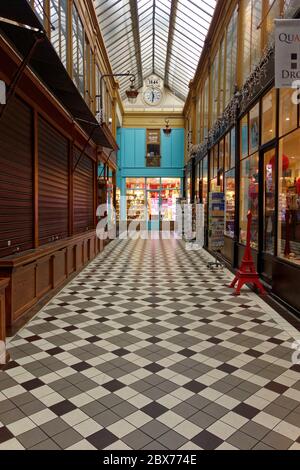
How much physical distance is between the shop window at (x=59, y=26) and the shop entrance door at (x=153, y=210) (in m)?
15.0

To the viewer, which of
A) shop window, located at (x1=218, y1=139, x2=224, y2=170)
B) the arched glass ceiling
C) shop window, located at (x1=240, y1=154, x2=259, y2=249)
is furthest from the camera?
the arched glass ceiling

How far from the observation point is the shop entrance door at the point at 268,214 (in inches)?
258

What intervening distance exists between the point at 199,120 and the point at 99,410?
50.1 feet

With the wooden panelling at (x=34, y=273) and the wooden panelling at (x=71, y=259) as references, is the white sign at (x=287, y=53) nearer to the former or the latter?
the wooden panelling at (x=34, y=273)

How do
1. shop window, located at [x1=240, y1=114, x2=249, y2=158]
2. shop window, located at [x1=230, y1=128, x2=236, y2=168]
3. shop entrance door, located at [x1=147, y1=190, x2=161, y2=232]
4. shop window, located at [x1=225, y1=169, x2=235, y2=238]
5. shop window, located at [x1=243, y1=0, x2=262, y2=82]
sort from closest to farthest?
1. shop window, located at [x1=243, y1=0, x2=262, y2=82]
2. shop window, located at [x1=240, y1=114, x2=249, y2=158]
3. shop window, located at [x1=230, y1=128, x2=236, y2=168]
4. shop window, located at [x1=225, y1=169, x2=235, y2=238]
5. shop entrance door, located at [x1=147, y1=190, x2=161, y2=232]

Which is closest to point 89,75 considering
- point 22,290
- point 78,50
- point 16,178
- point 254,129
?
point 78,50

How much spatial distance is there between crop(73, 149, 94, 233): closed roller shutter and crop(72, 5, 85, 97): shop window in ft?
5.44

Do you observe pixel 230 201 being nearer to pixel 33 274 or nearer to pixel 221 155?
pixel 221 155

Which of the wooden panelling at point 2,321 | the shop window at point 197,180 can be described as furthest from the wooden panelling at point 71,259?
the shop window at point 197,180

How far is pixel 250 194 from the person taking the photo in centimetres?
817

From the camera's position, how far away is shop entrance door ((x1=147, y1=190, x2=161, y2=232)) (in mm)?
22250

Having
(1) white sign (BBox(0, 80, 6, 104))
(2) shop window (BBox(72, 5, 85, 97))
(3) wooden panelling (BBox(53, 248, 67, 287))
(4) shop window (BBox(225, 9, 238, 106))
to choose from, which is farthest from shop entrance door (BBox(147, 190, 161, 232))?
(1) white sign (BBox(0, 80, 6, 104))

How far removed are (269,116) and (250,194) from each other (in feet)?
6.47

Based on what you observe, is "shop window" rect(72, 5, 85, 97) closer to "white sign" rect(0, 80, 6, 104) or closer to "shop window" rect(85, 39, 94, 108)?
"shop window" rect(85, 39, 94, 108)
